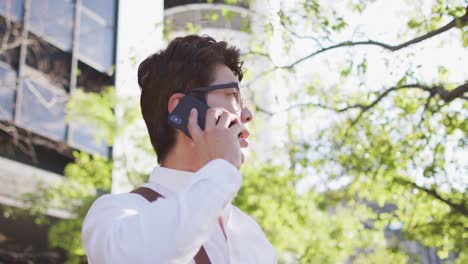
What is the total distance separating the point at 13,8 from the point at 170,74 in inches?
513

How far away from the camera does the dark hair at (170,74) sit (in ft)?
7.66

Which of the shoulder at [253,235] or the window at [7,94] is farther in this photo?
the window at [7,94]

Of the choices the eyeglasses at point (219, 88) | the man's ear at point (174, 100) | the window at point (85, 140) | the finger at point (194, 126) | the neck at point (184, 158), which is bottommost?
the window at point (85, 140)

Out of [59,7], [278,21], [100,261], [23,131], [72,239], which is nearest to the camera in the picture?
[100,261]

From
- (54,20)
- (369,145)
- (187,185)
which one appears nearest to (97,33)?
(54,20)

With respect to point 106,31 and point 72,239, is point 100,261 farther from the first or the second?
point 106,31

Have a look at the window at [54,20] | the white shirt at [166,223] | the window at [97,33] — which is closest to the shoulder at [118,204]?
the white shirt at [166,223]

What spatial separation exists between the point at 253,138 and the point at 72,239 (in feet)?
20.6

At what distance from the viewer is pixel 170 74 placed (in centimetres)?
236

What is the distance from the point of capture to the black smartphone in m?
2.13

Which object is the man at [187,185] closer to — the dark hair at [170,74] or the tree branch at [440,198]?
the dark hair at [170,74]

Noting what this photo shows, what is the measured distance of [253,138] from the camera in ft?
28.7

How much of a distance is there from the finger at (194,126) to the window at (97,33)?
15.2 metres

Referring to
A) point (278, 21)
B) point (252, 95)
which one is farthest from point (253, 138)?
point (278, 21)
